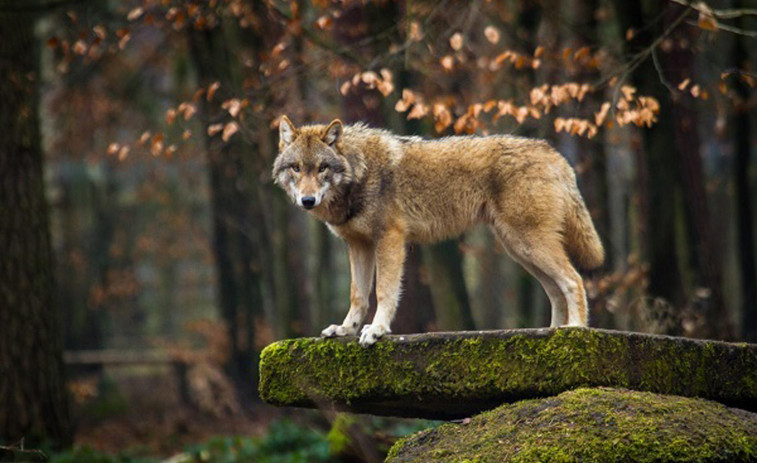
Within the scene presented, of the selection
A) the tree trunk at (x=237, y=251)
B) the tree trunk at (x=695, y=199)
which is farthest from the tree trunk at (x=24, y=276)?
the tree trunk at (x=695, y=199)

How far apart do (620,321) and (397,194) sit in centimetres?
562

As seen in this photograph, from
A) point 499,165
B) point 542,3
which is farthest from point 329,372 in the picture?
point 542,3

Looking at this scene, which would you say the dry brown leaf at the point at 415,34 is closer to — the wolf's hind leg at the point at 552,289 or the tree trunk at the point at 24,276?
the wolf's hind leg at the point at 552,289

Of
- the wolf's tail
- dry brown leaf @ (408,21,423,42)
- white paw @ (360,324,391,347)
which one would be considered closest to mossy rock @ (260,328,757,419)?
white paw @ (360,324,391,347)

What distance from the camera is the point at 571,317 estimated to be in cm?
721

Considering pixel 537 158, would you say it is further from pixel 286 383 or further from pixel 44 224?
pixel 44 224

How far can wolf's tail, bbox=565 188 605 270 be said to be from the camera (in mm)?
7500

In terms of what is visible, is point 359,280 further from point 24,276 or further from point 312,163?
point 24,276

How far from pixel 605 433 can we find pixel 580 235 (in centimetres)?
239

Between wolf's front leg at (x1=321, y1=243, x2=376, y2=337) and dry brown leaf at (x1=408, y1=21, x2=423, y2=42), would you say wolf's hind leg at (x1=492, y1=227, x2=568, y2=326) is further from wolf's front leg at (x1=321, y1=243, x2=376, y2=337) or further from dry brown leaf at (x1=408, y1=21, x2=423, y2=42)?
dry brown leaf at (x1=408, y1=21, x2=423, y2=42)

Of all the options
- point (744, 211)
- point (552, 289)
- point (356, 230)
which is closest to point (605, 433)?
point (552, 289)

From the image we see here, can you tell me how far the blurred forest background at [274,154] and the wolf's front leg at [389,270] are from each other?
233 centimetres

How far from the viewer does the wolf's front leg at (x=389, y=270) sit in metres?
7.02

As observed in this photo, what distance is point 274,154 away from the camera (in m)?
15.1
